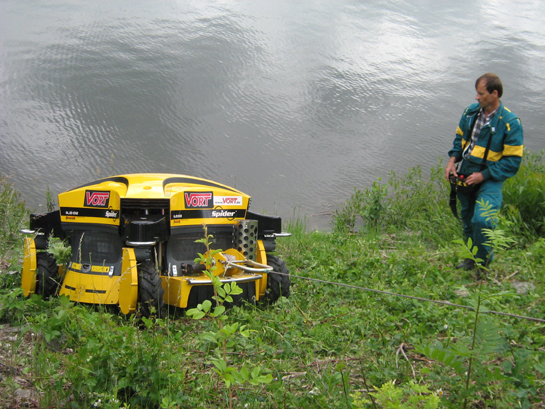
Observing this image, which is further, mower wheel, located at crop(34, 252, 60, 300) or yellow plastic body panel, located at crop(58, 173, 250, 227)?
mower wheel, located at crop(34, 252, 60, 300)

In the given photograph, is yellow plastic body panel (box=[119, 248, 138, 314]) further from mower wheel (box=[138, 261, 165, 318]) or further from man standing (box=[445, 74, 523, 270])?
man standing (box=[445, 74, 523, 270])

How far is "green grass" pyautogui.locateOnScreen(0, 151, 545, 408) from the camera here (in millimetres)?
2609

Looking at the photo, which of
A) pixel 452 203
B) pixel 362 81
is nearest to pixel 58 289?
pixel 452 203

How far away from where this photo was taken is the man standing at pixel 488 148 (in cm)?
499

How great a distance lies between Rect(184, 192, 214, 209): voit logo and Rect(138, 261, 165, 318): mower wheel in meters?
0.69

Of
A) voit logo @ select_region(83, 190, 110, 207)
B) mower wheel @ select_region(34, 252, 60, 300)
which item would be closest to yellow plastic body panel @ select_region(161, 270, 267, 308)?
voit logo @ select_region(83, 190, 110, 207)

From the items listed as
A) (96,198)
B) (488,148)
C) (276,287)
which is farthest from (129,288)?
(488,148)

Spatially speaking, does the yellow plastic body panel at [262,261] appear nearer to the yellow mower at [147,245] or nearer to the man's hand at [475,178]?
the yellow mower at [147,245]

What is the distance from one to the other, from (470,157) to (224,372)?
4.00 metres

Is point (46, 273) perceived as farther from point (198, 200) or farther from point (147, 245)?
point (198, 200)

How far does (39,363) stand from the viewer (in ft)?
9.54

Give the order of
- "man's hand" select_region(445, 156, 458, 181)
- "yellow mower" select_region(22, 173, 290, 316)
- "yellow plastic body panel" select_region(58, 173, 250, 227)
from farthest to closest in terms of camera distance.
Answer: "man's hand" select_region(445, 156, 458, 181) < "yellow plastic body panel" select_region(58, 173, 250, 227) < "yellow mower" select_region(22, 173, 290, 316)

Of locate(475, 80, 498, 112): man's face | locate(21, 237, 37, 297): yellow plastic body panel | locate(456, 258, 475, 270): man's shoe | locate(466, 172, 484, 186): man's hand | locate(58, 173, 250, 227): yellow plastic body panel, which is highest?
locate(475, 80, 498, 112): man's face

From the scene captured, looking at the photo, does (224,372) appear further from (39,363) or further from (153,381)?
(39,363)
